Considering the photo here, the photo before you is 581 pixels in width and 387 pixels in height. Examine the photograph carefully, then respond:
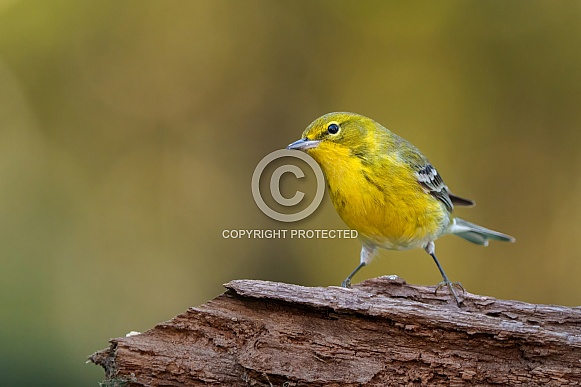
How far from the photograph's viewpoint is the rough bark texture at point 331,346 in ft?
11.7

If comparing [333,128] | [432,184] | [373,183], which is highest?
[333,128]

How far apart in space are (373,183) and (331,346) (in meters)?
1.34

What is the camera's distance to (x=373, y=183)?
15.0ft

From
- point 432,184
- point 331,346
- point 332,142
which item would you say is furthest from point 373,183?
point 331,346

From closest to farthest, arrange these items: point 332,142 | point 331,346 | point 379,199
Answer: point 331,346 → point 379,199 → point 332,142

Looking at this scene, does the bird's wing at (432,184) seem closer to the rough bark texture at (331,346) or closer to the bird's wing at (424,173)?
the bird's wing at (424,173)

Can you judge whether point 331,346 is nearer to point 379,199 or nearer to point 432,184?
point 379,199

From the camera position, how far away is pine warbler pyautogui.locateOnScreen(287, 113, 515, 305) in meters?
4.54

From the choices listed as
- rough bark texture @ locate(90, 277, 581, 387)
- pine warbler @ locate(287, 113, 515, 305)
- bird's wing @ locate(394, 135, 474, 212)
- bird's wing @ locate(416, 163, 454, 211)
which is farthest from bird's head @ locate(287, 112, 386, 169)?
rough bark texture @ locate(90, 277, 581, 387)

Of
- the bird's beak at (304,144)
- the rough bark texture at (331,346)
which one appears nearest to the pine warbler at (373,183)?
the bird's beak at (304,144)

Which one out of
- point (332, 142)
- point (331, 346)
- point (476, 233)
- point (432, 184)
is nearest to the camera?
point (331, 346)

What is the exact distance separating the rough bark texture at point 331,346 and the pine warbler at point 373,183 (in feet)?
2.48

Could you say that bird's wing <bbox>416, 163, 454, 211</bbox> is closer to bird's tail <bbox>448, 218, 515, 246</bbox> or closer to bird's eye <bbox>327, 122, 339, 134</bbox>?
bird's tail <bbox>448, 218, 515, 246</bbox>

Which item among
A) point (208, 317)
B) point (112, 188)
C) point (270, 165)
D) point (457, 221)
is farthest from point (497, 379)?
point (112, 188)
